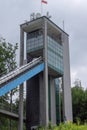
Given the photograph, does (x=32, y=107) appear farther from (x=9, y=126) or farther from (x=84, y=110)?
(x=84, y=110)

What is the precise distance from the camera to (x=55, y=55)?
49.4m

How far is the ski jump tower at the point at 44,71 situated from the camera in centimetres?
4694

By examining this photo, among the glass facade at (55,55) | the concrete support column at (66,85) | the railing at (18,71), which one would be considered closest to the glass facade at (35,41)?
the glass facade at (55,55)

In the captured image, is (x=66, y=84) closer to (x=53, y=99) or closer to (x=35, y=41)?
(x=53, y=99)

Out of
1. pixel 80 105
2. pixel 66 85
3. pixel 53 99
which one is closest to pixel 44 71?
pixel 53 99

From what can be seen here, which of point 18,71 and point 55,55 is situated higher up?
point 55,55

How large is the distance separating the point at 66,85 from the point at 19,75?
9622 mm

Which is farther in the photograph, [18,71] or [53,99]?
[53,99]

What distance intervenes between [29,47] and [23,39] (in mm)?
1666

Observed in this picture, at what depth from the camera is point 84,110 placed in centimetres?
6131

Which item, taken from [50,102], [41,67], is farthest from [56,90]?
[41,67]

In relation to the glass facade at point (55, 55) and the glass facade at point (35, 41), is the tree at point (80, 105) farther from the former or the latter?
the glass facade at point (35, 41)

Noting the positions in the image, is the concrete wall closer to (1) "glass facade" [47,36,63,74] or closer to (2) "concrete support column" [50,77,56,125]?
(1) "glass facade" [47,36,63,74]

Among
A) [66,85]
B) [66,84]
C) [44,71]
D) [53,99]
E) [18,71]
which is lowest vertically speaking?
[53,99]
